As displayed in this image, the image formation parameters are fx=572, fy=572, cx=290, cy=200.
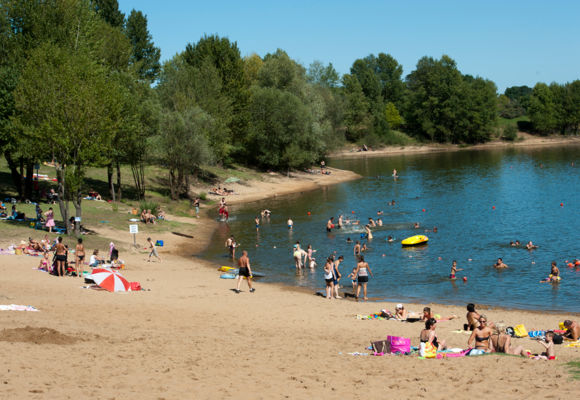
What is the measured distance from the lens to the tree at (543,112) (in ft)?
481

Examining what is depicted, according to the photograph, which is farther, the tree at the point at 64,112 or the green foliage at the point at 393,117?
the green foliage at the point at 393,117

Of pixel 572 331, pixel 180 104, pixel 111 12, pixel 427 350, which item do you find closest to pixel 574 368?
pixel 427 350

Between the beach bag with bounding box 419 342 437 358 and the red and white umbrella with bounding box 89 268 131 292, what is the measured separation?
43.7 feet

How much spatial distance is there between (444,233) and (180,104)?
102 feet

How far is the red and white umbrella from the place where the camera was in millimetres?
23969

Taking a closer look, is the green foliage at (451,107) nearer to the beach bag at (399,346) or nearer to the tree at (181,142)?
the tree at (181,142)

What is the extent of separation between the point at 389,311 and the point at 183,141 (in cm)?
3756

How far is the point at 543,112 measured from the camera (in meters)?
148

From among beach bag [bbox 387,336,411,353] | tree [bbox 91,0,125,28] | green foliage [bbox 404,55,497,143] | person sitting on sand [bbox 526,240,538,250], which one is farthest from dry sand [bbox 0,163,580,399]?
green foliage [bbox 404,55,497,143]

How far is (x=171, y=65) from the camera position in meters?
67.0

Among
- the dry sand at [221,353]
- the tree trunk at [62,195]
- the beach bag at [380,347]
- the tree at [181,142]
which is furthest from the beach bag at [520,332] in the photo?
the tree at [181,142]

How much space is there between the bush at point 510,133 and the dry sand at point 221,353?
12930 cm

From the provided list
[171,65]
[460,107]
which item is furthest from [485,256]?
[460,107]

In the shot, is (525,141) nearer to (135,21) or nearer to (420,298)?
(135,21)
